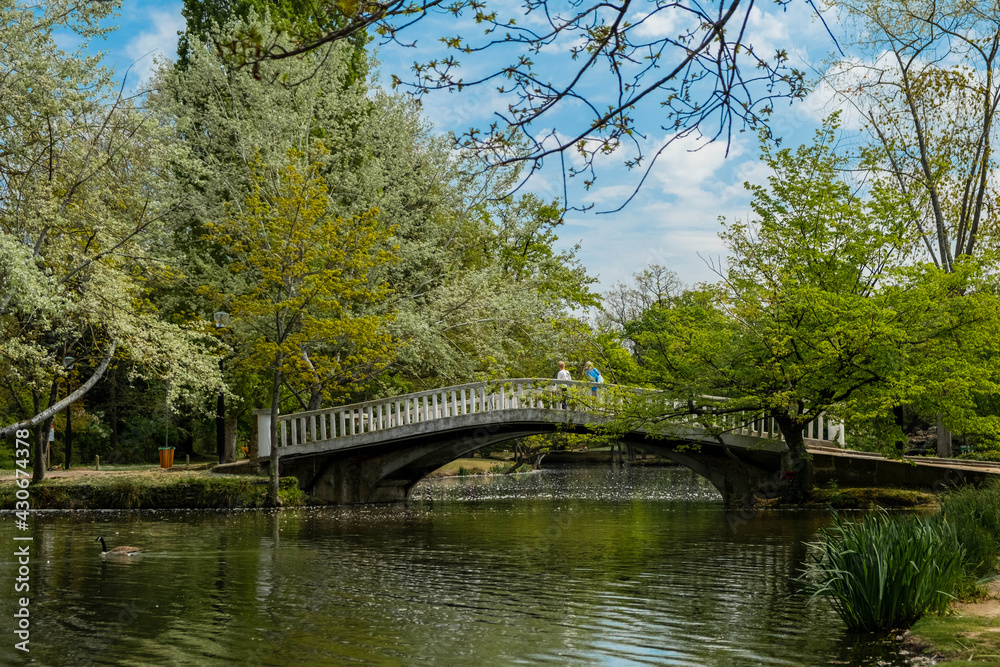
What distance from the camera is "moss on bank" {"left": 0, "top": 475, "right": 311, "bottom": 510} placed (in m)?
19.7

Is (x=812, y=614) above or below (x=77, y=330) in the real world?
below

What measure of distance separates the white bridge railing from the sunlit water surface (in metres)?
2.35

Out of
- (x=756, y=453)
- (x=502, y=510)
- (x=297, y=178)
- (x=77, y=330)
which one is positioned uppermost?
(x=297, y=178)

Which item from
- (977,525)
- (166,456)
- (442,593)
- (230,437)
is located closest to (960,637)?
(977,525)

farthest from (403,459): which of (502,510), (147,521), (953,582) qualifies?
(953,582)

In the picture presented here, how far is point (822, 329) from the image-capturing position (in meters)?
16.5

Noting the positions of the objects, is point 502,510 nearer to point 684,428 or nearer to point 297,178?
point 684,428

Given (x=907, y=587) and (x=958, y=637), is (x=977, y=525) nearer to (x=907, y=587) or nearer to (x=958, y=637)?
(x=907, y=587)

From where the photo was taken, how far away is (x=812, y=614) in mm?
8484

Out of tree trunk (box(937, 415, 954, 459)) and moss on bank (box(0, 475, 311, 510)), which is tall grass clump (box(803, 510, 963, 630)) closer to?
moss on bank (box(0, 475, 311, 510))

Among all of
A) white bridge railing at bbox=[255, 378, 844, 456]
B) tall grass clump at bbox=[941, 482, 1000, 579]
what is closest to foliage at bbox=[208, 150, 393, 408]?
white bridge railing at bbox=[255, 378, 844, 456]

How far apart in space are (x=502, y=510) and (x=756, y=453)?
5.82m

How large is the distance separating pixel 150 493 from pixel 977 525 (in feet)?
53.9

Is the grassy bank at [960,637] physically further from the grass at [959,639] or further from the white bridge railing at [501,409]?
the white bridge railing at [501,409]
